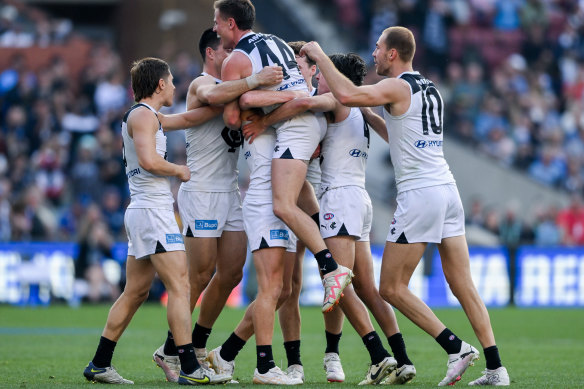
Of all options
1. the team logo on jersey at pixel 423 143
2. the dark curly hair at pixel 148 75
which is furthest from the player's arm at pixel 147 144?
the team logo on jersey at pixel 423 143

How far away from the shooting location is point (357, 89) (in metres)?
8.49

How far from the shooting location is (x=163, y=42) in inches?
1125

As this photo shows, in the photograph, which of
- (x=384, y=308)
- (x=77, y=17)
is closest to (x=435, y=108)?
(x=384, y=308)

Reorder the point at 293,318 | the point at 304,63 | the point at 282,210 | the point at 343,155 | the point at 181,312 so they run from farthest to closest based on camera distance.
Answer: the point at 304,63
the point at 293,318
the point at 343,155
the point at 282,210
the point at 181,312

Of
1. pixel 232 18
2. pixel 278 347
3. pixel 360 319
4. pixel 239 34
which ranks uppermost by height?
pixel 232 18

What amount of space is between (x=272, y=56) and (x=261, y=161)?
922 millimetres

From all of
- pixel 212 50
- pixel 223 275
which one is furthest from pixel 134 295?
pixel 212 50

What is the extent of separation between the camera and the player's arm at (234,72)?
876 centimetres

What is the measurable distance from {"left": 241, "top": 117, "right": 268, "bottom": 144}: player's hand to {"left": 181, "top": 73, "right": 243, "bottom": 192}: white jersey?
22.1 inches

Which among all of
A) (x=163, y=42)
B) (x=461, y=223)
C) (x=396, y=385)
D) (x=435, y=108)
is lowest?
(x=396, y=385)

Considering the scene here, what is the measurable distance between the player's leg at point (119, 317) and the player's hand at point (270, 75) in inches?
72.0

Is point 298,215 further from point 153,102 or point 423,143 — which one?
point 153,102

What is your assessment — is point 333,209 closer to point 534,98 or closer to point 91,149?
point 91,149

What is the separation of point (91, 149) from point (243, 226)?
13824 mm
